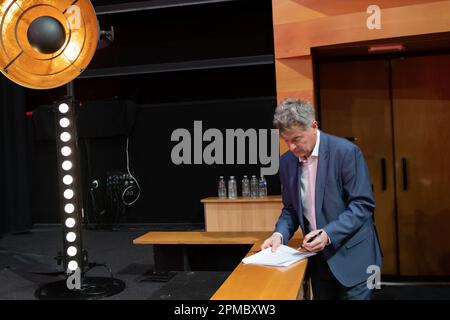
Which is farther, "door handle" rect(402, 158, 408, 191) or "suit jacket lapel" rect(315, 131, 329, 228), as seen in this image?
"door handle" rect(402, 158, 408, 191)

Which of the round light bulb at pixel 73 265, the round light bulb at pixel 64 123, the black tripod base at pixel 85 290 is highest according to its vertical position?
the round light bulb at pixel 64 123

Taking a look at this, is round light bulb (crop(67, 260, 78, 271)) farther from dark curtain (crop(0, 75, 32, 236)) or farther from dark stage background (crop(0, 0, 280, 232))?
dark curtain (crop(0, 75, 32, 236))

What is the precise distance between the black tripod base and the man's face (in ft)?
7.60

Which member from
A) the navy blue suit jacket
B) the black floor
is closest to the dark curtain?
the black floor

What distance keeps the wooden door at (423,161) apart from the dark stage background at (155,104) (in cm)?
245

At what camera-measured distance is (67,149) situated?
3338 millimetres

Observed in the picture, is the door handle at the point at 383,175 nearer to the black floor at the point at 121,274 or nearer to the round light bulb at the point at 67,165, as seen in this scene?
the black floor at the point at 121,274

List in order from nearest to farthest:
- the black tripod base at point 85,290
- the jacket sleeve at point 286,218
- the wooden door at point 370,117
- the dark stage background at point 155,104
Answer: the jacket sleeve at point 286,218, the black tripod base at point 85,290, the wooden door at point 370,117, the dark stage background at point 155,104

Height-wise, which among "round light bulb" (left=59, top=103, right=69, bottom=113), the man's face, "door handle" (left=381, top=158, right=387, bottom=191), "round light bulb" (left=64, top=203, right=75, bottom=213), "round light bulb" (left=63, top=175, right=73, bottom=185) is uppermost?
"round light bulb" (left=59, top=103, right=69, bottom=113)

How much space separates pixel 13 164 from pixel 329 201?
6.36m

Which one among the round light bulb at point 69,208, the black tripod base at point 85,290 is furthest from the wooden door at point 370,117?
the black tripod base at point 85,290

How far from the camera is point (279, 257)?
→ 1.92m

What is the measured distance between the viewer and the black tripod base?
351 cm

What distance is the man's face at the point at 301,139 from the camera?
181cm
